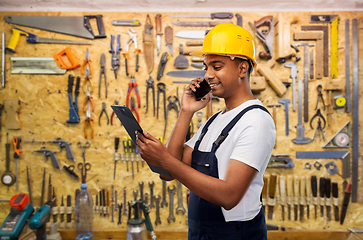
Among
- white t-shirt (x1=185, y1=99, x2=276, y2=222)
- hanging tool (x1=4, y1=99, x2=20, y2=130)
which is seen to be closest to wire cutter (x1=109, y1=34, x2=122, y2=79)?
hanging tool (x1=4, y1=99, x2=20, y2=130)

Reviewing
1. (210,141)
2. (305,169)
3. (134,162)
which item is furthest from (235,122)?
(305,169)

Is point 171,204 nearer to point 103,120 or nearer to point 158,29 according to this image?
point 103,120

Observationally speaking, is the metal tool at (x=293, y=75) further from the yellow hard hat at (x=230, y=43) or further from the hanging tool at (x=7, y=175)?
the hanging tool at (x=7, y=175)

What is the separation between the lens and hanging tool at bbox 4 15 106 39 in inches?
116

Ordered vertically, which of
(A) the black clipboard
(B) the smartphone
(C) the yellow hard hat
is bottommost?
(A) the black clipboard

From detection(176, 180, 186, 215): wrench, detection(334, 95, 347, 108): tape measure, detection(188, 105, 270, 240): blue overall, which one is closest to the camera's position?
detection(188, 105, 270, 240): blue overall

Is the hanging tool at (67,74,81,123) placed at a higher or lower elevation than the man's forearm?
higher

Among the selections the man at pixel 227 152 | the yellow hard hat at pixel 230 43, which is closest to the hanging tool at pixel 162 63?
the man at pixel 227 152

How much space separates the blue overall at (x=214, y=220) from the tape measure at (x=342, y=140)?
2274mm

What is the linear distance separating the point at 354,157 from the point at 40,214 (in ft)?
11.6

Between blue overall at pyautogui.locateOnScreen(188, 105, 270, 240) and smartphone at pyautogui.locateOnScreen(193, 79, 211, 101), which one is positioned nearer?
blue overall at pyautogui.locateOnScreen(188, 105, 270, 240)

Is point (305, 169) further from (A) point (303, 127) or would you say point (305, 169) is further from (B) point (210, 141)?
(B) point (210, 141)

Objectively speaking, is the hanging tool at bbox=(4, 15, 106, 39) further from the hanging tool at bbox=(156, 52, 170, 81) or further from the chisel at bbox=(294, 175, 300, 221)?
the chisel at bbox=(294, 175, 300, 221)

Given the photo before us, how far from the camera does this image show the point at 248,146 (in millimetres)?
944
